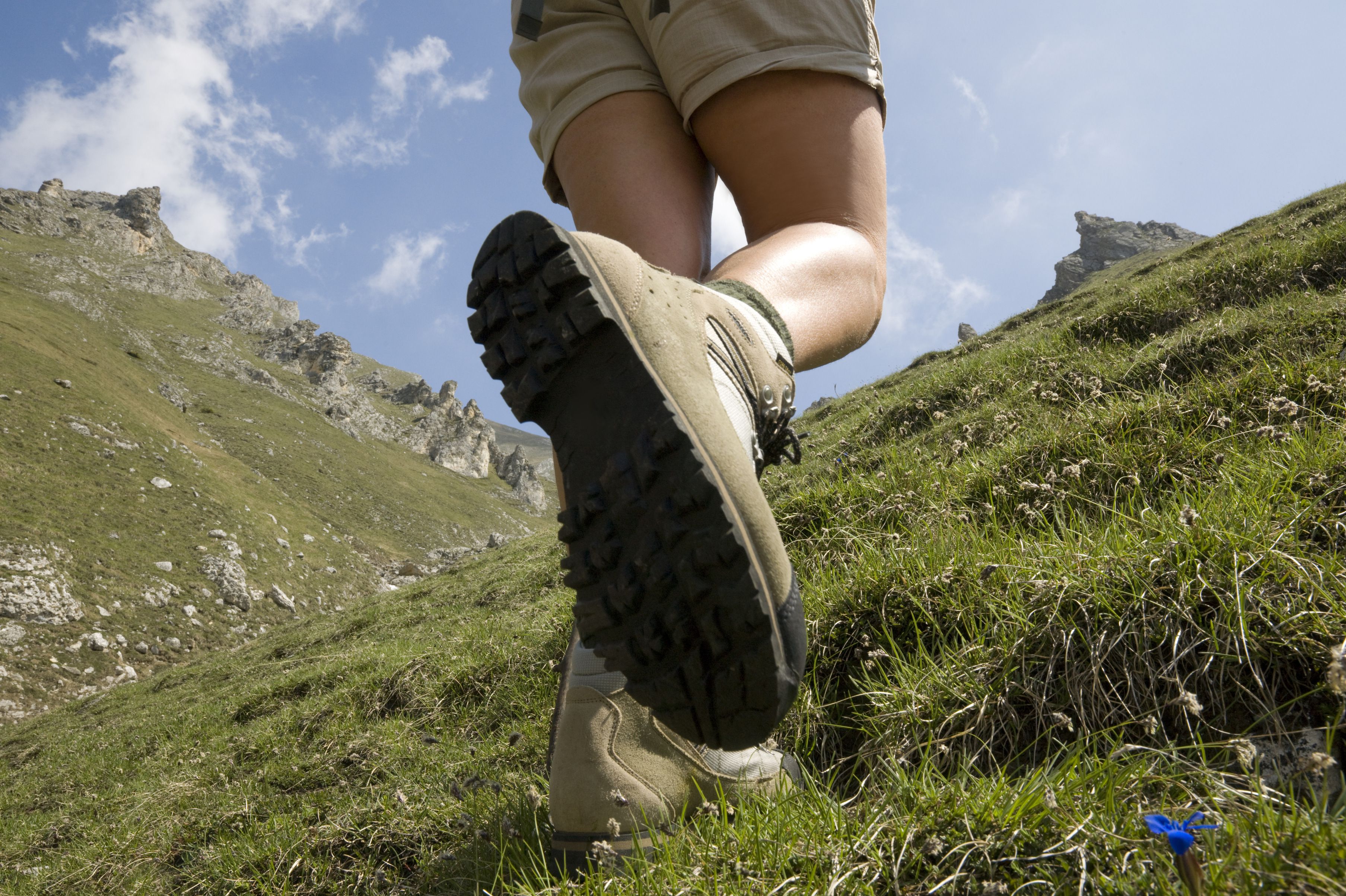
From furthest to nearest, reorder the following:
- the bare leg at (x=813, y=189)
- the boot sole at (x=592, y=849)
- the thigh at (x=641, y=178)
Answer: the thigh at (x=641, y=178) → the bare leg at (x=813, y=189) → the boot sole at (x=592, y=849)

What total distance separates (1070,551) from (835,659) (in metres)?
0.74

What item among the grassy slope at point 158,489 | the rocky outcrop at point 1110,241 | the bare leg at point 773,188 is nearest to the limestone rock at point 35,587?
the grassy slope at point 158,489

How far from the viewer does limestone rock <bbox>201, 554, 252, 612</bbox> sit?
3356cm

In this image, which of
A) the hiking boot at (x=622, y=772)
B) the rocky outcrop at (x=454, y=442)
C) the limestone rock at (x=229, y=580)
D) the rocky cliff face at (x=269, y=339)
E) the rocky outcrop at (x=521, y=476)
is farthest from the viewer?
the rocky outcrop at (x=521, y=476)

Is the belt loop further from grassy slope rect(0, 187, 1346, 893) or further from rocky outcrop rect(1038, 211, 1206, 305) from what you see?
rocky outcrop rect(1038, 211, 1206, 305)

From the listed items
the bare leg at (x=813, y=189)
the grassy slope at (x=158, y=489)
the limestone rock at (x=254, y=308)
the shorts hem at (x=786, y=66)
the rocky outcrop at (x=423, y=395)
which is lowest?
the bare leg at (x=813, y=189)

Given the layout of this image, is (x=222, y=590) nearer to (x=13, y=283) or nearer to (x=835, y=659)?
(x=835, y=659)

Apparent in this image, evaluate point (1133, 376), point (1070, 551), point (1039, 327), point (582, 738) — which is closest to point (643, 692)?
point (582, 738)

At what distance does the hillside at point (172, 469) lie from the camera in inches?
1123

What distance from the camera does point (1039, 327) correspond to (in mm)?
15711

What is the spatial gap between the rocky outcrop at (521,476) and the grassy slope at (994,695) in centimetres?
10473

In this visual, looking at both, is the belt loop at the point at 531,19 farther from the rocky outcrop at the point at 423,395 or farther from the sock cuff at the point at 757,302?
the rocky outcrop at the point at 423,395

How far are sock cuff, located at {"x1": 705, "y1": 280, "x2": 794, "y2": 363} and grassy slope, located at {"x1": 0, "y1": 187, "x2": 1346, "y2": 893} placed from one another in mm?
908

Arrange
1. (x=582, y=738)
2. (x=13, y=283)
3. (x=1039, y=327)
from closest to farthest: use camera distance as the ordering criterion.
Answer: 1. (x=582, y=738)
2. (x=1039, y=327)
3. (x=13, y=283)
